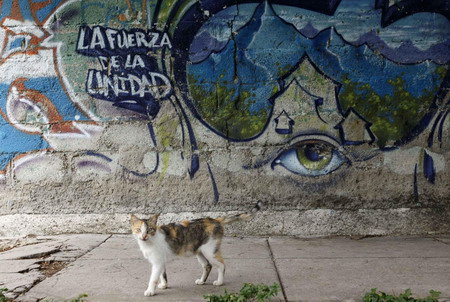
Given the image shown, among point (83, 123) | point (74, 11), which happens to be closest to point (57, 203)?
point (83, 123)

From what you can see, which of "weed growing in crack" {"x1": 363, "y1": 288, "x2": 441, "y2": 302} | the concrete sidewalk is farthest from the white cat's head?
"weed growing in crack" {"x1": 363, "y1": 288, "x2": 441, "y2": 302}

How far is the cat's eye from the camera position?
5.87 meters

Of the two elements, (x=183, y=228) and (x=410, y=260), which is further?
(x=410, y=260)

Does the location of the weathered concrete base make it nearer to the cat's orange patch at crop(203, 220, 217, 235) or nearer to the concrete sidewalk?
the concrete sidewalk

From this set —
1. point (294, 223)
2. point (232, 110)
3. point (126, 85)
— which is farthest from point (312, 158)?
point (126, 85)

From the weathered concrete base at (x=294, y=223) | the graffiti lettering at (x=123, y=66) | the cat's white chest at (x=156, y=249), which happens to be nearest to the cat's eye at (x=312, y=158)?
the weathered concrete base at (x=294, y=223)

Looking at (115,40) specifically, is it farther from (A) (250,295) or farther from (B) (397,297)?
(B) (397,297)

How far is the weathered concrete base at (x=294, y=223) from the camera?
5.82 metres

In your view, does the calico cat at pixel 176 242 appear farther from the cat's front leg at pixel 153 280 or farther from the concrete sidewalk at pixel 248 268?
the concrete sidewalk at pixel 248 268

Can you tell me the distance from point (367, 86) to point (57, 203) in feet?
12.6

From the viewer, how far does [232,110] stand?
5938 mm

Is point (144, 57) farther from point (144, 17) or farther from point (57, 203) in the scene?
point (57, 203)

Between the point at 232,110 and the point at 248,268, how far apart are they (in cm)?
208

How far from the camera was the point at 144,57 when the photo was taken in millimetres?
5969
